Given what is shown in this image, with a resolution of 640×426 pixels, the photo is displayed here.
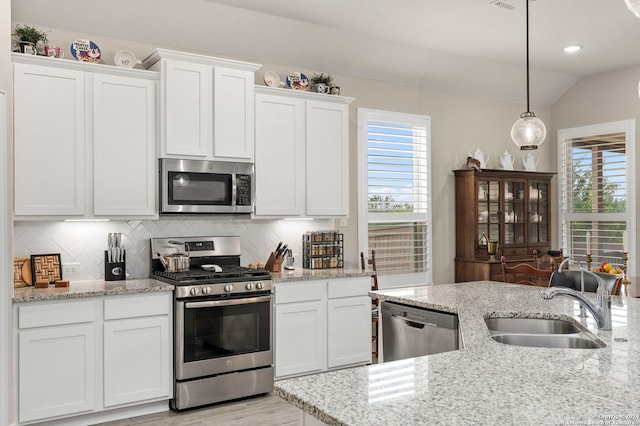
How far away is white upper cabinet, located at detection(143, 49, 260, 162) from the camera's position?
4176 millimetres

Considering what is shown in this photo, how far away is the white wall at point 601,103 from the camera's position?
6457 millimetres

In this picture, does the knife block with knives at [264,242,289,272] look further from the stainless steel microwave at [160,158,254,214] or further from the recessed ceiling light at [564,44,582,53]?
the recessed ceiling light at [564,44,582,53]

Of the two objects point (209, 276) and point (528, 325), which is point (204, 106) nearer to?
point (209, 276)

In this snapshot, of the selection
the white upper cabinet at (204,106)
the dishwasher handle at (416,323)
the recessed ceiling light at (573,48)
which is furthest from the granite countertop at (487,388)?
the recessed ceiling light at (573,48)

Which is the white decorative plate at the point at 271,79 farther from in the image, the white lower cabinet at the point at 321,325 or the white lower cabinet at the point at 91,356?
the white lower cabinet at the point at 91,356

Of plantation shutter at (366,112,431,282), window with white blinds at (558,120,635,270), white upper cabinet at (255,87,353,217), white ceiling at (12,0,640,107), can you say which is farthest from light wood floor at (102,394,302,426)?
window with white blinds at (558,120,635,270)

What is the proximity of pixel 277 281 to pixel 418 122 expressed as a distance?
272 cm

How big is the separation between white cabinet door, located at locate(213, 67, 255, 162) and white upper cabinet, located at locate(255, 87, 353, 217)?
0.46 feet

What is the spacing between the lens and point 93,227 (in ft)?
13.9

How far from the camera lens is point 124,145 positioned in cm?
407

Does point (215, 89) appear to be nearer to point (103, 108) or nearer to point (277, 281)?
point (103, 108)

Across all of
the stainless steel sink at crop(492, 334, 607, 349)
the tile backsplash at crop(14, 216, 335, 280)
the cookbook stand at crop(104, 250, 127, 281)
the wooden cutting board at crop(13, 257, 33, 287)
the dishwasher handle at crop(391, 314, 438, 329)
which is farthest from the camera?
the cookbook stand at crop(104, 250, 127, 281)

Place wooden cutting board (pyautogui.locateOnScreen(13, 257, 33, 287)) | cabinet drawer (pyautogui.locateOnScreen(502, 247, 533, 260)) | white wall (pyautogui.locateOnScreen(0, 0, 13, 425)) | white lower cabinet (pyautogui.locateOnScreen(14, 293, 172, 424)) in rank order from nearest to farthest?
white wall (pyautogui.locateOnScreen(0, 0, 13, 425)), white lower cabinet (pyautogui.locateOnScreen(14, 293, 172, 424)), wooden cutting board (pyautogui.locateOnScreen(13, 257, 33, 287)), cabinet drawer (pyautogui.locateOnScreen(502, 247, 533, 260))

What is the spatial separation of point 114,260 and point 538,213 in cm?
504
